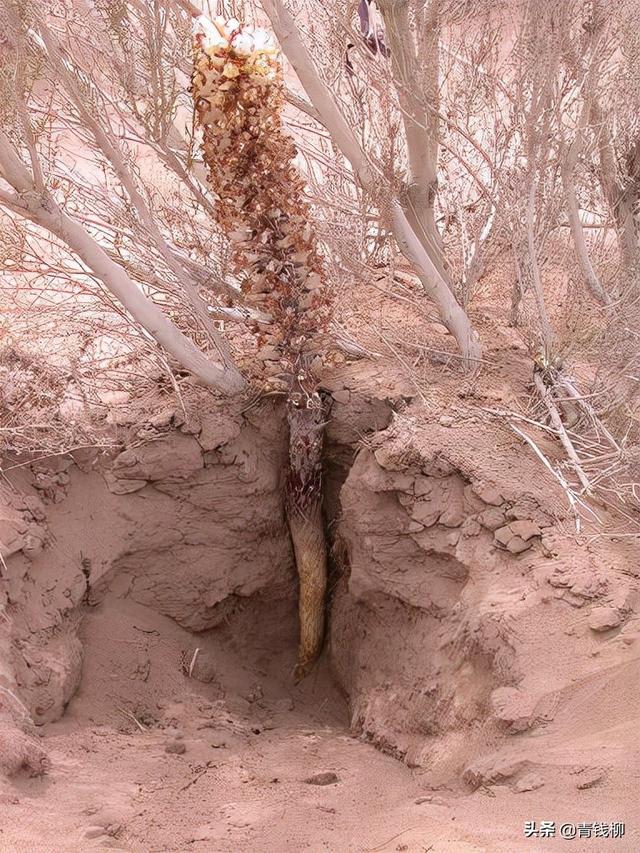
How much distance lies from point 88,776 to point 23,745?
0.88 feet

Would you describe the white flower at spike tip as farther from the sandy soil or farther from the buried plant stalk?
the sandy soil

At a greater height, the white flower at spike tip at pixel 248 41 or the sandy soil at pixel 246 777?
the white flower at spike tip at pixel 248 41

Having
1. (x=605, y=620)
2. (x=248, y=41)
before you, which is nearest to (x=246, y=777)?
(x=605, y=620)

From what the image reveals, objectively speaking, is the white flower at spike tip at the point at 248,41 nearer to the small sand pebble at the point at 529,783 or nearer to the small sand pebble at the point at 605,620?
the small sand pebble at the point at 605,620

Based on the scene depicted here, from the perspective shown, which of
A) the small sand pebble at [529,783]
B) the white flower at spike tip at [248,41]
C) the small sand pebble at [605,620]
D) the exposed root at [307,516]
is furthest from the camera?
the exposed root at [307,516]

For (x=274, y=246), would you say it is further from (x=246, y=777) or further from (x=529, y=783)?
(x=529, y=783)

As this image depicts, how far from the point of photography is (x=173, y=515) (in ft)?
13.8

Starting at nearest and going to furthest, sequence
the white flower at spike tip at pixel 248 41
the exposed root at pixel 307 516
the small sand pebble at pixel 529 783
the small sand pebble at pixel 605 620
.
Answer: the small sand pebble at pixel 529 783 → the small sand pebble at pixel 605 620 → the white flower at spike tip at pixel 248 41 → the exposed root at pixel 307 516

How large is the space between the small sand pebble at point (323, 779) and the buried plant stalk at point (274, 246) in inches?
52.4

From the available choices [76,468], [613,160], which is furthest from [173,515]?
[613,160]

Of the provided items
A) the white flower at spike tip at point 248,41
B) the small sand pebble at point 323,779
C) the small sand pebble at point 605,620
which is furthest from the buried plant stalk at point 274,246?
the small sand pebble at point 605,620

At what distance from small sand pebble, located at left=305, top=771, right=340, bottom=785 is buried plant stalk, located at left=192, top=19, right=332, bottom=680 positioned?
1.33m

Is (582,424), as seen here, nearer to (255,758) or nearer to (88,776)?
(255,758)

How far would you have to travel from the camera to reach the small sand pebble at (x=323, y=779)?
3053 mm
